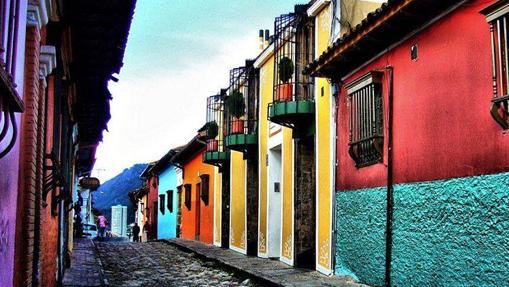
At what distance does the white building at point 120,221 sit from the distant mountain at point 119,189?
1159cm

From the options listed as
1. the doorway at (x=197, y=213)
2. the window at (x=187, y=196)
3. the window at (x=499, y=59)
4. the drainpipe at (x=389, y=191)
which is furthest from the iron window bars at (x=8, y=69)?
the window at (x=187, y=196)

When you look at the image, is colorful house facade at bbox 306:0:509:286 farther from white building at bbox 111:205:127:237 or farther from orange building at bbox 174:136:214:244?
white building at bbox 111:205:127:237

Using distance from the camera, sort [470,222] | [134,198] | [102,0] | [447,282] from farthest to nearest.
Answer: [134,198]
[447,282]
[470,222]
[102,0]

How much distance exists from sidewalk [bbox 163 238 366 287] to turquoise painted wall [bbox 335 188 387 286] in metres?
0.27

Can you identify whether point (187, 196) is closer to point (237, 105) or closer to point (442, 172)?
point (237, 105)

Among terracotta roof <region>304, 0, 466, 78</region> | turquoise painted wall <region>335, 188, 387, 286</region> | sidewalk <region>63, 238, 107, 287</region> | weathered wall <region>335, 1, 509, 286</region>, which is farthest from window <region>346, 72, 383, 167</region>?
sidewalk <region>63, 238, 107, 287</region>

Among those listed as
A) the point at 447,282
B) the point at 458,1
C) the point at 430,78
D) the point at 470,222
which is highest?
the point at 458,1

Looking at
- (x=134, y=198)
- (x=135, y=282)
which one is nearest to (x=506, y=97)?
(x=135, y=282)

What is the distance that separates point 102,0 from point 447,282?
5.02 meters

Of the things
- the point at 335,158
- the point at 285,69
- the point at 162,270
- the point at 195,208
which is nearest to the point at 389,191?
the point at 335,158

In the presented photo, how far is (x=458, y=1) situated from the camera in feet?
25.0

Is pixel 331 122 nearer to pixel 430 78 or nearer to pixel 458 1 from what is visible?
pixel 430 78

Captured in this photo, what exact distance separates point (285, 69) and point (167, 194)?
21929 mm

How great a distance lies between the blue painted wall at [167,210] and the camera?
3281 cm
